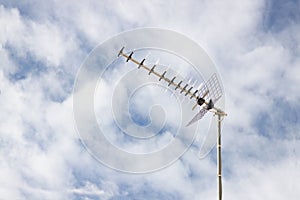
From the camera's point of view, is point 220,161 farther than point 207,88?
No

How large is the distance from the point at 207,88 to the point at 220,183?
760cm

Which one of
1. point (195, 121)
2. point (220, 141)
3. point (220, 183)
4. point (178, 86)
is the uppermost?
point (178, 86)

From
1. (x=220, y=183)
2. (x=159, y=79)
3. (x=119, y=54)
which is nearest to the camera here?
(x=220, y=183)

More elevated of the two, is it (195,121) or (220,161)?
(195,121)

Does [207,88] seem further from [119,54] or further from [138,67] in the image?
[119,54]

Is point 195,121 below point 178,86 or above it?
below

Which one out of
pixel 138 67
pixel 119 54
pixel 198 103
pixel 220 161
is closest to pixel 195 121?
pixel 198 103

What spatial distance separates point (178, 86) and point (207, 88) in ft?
8.14

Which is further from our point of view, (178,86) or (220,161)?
(178,86)

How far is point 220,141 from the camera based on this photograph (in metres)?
26.7

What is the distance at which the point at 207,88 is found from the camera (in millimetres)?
27578

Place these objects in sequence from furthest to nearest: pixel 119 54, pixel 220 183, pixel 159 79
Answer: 1. pixel 159 79
2. pixel 119 54
3. pixel 220 183

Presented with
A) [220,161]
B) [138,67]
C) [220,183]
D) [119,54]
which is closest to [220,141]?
[220,161]

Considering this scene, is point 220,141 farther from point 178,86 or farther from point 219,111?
point 178,86
